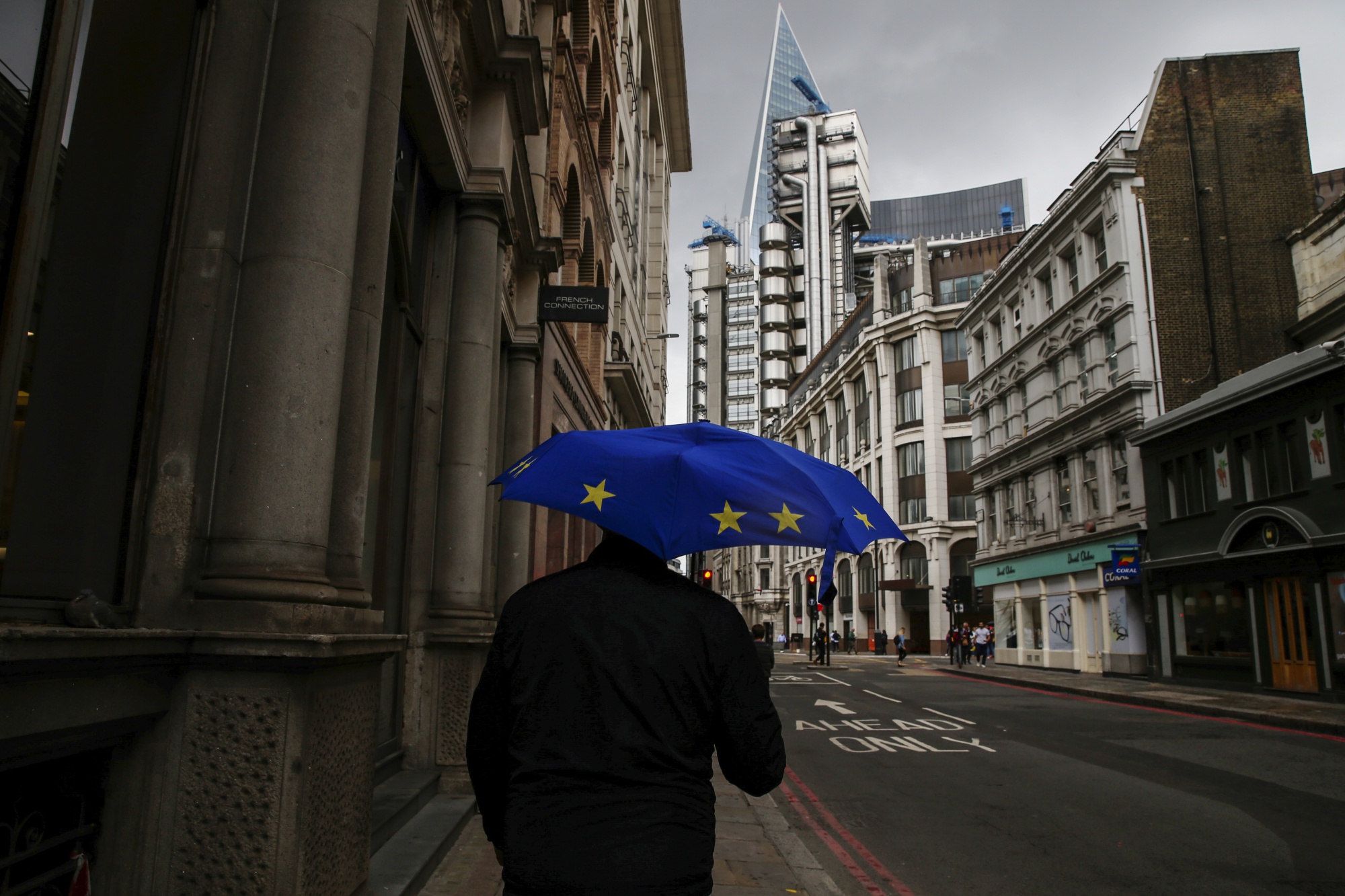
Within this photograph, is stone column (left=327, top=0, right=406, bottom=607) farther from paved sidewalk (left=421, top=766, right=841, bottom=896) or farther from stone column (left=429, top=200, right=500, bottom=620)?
stone column (left=429, top=200, right=500, bottom=620)

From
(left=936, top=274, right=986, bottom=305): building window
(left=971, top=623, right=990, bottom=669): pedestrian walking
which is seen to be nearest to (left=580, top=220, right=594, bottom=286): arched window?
(left=971, top=623, right=990, bottom=669): pedestrian walking

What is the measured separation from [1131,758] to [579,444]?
38.3 feet

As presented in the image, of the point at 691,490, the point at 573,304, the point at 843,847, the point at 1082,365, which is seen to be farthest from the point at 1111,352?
the point at 691,490

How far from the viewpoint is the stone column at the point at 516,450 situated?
12938 mm

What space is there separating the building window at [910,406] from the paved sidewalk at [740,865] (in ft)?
168

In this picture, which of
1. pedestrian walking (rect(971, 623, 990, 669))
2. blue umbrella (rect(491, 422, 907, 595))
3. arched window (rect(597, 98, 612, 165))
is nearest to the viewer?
blue umbrella (rect(491, 422, 907, 595))

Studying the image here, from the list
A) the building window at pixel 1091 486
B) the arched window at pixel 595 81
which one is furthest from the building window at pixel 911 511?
the arched window at pixel 595 81

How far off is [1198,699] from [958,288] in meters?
41.3

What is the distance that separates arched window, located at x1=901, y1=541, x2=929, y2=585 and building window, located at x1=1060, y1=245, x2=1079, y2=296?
24289mm

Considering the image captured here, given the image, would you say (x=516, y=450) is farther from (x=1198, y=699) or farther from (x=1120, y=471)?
(x=1120, y=471)

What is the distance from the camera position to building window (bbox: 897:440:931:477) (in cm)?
5738

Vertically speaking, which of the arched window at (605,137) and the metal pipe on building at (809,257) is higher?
the metal pipe on building at (809,257)

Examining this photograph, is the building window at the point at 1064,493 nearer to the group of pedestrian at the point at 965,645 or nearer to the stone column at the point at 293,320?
the group of pedestrian at the point at 965,645

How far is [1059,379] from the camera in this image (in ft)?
116
